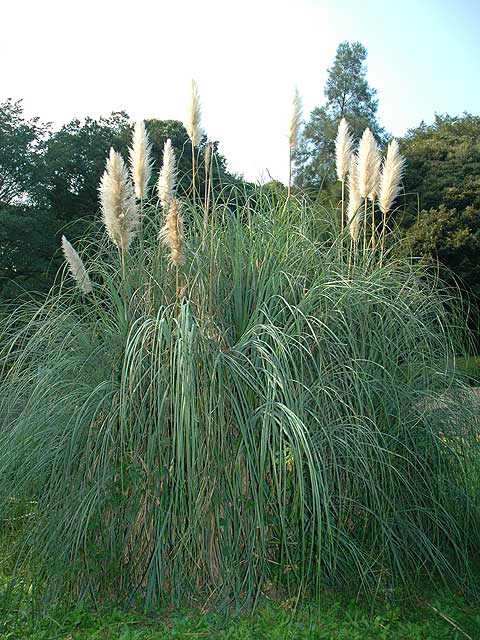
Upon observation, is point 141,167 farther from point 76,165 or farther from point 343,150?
point 76,165

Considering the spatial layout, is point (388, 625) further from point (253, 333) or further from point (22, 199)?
point (22, 199)

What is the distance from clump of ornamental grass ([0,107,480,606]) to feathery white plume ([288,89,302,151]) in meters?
1.00

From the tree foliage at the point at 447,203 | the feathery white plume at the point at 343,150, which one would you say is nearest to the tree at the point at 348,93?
the tree foliage at the point at 447,203

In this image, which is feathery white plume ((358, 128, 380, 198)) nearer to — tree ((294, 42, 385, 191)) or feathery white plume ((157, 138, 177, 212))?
feathery white plume ((157, 138, 177, 212))

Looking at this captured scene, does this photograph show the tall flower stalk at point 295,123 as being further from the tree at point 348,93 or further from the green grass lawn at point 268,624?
the tree at point 348,93

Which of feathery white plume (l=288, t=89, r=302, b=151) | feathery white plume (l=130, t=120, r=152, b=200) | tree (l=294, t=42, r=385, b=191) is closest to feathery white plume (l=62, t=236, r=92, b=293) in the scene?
feathery white plume (l=130, t=120, r=152, b=200)

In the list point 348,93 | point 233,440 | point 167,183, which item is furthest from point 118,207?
point 348,93

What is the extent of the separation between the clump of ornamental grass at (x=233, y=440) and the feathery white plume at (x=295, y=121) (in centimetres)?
100

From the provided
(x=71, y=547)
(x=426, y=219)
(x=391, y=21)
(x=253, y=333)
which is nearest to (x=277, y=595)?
(x=71, y=547)

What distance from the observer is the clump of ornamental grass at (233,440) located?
315 centimetres

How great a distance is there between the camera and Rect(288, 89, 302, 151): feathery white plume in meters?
4.71

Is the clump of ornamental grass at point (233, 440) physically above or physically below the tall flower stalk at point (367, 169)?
below

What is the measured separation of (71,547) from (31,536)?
0.81 feet

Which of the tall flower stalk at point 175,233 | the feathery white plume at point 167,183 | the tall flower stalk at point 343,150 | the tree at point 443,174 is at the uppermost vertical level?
the tree at point 443,174
